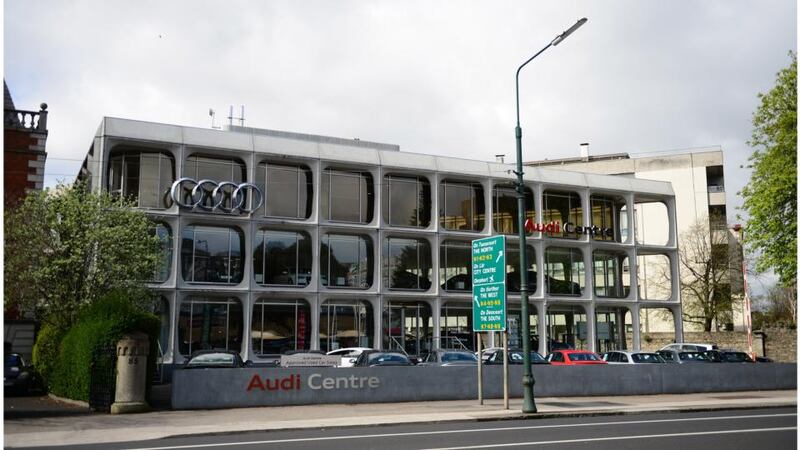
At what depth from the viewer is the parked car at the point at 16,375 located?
25.5 m

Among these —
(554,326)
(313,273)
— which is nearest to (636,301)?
(554,326)

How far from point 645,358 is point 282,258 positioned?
18910 millimetres

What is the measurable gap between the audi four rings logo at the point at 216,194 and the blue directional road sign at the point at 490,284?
18.5 m

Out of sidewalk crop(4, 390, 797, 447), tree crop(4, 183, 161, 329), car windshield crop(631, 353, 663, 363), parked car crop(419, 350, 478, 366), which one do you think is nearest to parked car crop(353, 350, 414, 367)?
parked car crop(419, 350, 478, 366)

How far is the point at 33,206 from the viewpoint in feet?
88.5

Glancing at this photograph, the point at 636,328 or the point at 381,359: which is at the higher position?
the point at 636,328

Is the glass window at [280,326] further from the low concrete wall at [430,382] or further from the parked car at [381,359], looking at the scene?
the low concrete wall at [430,382]

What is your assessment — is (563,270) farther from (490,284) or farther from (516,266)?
(490,284)

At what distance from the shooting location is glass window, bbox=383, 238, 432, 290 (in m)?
43.0

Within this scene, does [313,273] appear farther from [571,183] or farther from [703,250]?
[703,250]

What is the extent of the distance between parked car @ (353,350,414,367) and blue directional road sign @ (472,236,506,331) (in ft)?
14.8

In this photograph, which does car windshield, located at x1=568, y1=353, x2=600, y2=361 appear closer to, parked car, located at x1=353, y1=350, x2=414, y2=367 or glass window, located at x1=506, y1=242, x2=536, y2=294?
parked car, located at x1=353, y1=350, x2=414, y2=367

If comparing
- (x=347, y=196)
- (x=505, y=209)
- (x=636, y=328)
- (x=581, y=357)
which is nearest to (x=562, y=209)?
(x=505, y=209)

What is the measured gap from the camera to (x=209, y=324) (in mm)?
38031
